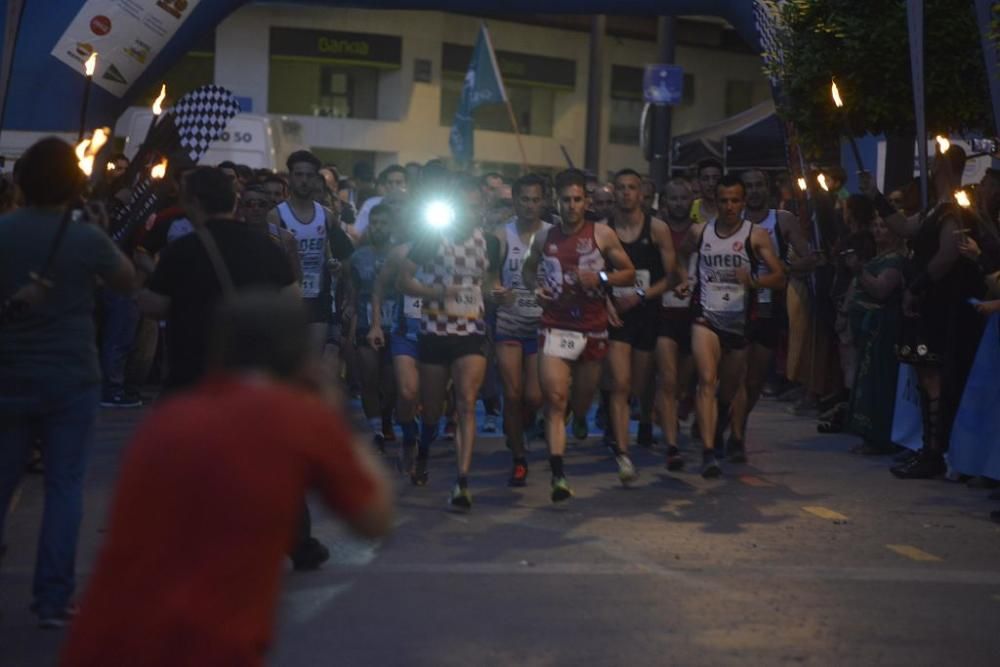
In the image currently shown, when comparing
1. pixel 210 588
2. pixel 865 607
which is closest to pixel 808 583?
pixel 865 607

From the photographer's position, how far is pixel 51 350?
675 cm

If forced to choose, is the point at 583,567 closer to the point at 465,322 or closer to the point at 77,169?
the point at 465,322

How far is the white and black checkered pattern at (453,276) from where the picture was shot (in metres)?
10.2

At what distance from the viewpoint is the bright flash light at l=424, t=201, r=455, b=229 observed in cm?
1048

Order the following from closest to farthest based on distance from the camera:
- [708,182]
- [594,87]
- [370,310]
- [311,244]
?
[311,244] → [370,310] → [708,182] → [594,87]

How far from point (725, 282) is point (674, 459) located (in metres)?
1.18

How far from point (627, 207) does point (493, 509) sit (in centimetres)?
267

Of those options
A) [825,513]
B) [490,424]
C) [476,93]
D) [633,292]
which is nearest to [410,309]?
[633,292]

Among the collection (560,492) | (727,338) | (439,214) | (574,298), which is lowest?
(560,492)

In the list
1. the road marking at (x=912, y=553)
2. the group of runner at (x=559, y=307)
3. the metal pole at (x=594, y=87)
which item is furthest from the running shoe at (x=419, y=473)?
the metal pole at (x=594, y=87)

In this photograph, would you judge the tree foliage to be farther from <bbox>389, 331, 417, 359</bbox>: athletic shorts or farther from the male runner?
<bbox>389, 331, 417, 359</bbox>: athletic shorts

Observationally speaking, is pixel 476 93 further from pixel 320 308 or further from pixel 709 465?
pixel 709 465

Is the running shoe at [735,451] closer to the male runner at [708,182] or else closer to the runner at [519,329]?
the runner at [519,329]

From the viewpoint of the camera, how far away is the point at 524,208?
1135 centimetres
